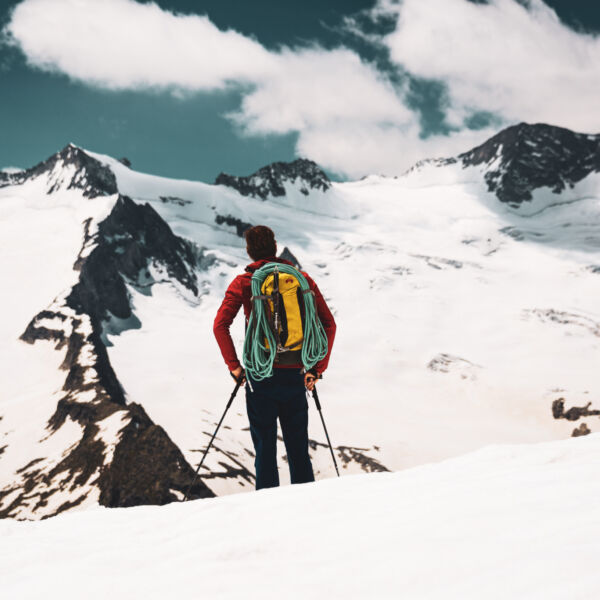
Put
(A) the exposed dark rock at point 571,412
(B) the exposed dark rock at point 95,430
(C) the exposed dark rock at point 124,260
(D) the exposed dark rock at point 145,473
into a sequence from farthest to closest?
(C) the exposed dark rock at point 124,260
(A) the exposed dark rock at point 571,412
(B) the exposed dark rock at point 95,430
(D) the exposed dark rock at point 145,473

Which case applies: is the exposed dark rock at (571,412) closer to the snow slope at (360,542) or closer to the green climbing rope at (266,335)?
the snow slope at (360,542)

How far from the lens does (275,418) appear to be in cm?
601

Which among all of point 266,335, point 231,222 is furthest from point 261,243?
point 231,222

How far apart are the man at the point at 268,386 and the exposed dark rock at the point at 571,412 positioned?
3863 inches

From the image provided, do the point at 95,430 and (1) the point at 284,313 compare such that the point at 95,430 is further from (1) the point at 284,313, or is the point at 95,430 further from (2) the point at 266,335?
(1) the point at 284,313

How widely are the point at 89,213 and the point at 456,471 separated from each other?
128m

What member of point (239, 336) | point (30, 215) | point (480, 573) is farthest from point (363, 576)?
point (30, 215)

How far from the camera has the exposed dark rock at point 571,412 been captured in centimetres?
8869

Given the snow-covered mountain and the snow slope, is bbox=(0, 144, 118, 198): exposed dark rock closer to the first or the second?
the snow-covered mountain

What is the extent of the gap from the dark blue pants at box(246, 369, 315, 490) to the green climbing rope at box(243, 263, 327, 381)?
7.9 inches

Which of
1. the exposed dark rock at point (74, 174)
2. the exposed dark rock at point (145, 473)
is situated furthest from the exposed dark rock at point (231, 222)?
the exposed dark rock at point (145, 473)

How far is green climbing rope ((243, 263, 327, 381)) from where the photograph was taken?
566 cm

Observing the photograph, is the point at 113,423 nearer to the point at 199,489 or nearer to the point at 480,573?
the point at 199,489

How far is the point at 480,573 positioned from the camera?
2623 mm
